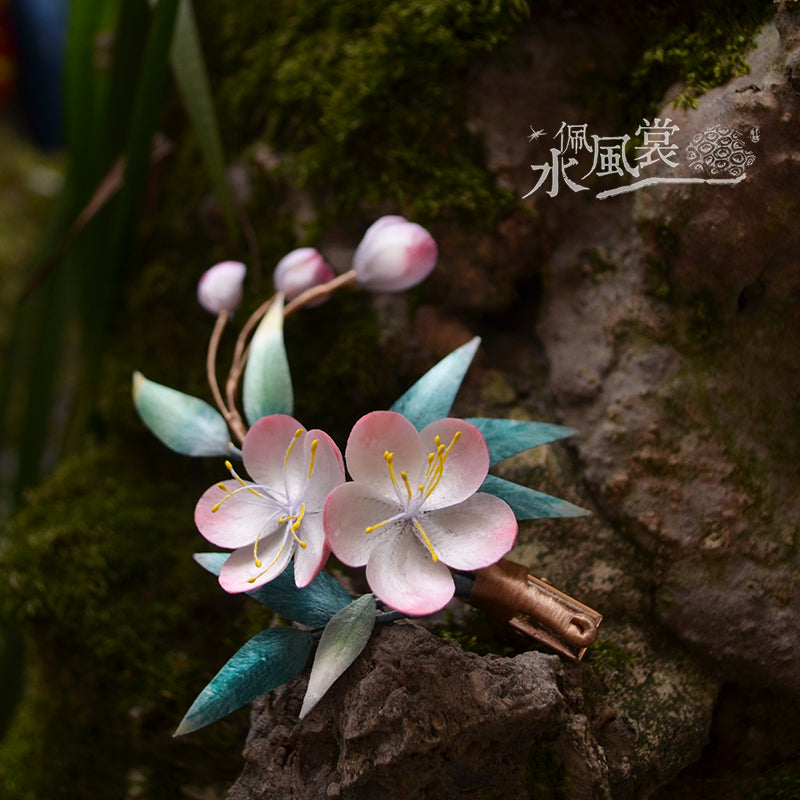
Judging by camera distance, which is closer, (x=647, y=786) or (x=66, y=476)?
(x=647, y=786)

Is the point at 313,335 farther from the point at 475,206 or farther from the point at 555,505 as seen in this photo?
the point at 555,505

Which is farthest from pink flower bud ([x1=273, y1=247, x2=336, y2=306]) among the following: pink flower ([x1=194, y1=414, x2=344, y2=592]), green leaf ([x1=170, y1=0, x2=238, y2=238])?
A: pink flower ([x1=194, y1=414, x2=344, y2=592])

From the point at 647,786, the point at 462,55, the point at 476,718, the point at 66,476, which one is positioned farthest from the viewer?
the point at 66,476

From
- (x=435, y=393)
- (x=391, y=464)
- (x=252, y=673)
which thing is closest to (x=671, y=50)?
(x=435, y=393)

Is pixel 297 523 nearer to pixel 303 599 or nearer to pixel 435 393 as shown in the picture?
pixel 303 599

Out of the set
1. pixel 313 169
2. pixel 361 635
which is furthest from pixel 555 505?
pixel 313 169

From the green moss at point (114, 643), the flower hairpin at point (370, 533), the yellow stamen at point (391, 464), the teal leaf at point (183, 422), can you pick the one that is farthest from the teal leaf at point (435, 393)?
the green moss at point (114, 643)
